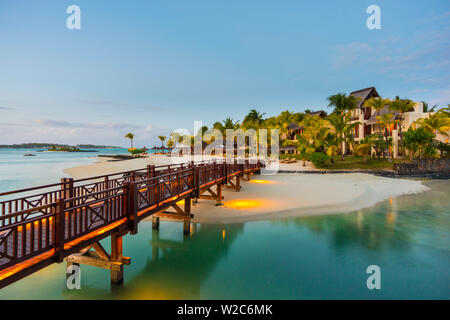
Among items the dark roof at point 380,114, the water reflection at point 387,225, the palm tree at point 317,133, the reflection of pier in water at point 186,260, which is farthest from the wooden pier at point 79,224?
the dark roof at point 380,114

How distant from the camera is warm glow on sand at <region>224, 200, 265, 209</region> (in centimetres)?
1804

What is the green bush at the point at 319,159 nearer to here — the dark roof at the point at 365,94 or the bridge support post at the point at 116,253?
the dark roof at the point at 365,94

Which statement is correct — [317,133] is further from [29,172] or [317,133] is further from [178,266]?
[29,172]

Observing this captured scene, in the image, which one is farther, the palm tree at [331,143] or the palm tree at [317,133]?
the palm tree at [317,133]

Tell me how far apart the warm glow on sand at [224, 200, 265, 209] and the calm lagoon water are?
10.3 feet

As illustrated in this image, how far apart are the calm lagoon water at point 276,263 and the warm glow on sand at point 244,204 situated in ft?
10.3

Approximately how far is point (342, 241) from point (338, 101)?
128 feet

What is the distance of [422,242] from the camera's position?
12312mm

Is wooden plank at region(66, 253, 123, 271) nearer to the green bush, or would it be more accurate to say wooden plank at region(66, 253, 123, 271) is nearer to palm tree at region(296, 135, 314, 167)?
the green bush

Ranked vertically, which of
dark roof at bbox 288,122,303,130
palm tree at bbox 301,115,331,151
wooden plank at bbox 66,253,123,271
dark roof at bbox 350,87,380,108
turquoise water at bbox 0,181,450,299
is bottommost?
turquoise water at bbox 0,181,450,299

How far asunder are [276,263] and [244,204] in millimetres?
8675

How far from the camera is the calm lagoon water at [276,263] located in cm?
811

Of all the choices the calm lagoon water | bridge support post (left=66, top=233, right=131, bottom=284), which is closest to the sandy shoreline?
the calm lagoon water

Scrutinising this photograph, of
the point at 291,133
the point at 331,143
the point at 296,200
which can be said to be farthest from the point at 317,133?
the point at 296,200
